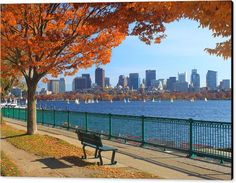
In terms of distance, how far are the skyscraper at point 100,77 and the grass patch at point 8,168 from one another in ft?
11.2

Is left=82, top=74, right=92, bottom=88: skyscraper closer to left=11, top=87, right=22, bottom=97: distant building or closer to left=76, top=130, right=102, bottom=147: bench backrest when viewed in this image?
left=76, top=130, right=102, bottom=147: bench backrest

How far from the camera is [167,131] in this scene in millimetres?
12836

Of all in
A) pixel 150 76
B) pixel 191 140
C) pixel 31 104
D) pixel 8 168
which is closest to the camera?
pixel 8 168

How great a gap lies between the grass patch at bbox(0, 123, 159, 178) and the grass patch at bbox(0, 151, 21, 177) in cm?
108

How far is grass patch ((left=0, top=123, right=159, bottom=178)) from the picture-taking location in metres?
9.55

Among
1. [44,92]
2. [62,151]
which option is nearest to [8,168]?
[62,151]

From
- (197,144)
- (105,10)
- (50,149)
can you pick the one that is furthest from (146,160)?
(105,10)

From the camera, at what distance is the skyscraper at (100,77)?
43.3 ft

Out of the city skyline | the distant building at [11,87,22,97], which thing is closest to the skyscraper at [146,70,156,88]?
the city skyline

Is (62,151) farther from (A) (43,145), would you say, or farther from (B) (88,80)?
(B) (88,80)

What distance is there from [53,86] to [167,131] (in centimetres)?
431

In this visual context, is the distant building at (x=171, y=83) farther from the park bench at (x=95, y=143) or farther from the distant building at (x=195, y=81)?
the park bench at (x=95, y=143)

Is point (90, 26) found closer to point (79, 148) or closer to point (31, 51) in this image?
point (31, 51)

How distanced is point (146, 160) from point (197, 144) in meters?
1.44
